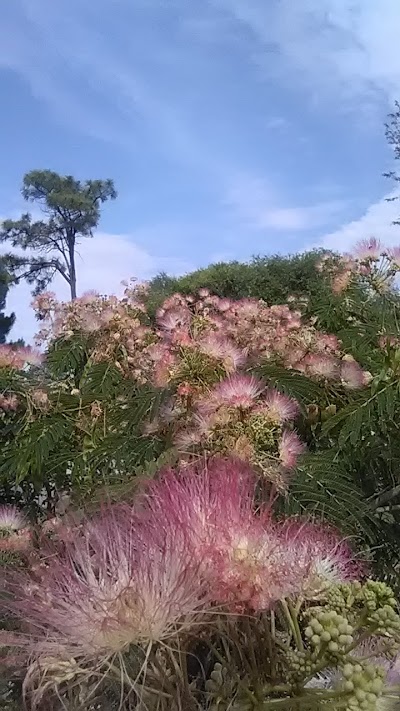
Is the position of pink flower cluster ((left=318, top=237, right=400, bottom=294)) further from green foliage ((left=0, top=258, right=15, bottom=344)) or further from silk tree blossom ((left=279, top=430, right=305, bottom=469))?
green foliage ((left=0, top=258, right=15, bottom=344))

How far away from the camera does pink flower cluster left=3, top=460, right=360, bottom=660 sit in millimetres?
607

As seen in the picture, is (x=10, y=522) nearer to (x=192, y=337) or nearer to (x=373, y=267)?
(x=192, y=337)

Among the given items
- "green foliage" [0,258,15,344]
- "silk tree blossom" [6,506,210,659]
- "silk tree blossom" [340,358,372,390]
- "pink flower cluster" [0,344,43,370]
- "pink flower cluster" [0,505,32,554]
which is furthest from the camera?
"green foliage" [0,258,15,344]

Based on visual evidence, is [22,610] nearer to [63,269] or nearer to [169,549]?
[169,549]

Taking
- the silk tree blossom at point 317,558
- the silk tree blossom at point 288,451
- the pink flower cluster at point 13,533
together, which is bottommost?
the silk tree blossom at point 317,558

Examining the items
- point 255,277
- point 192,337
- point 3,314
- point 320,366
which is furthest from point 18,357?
point 3,314

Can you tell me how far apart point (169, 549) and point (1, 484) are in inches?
48.7

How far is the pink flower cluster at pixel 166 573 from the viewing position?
607 millimetres

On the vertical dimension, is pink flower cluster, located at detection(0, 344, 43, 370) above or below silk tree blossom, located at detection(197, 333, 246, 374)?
above

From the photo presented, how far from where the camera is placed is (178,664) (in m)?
0.63

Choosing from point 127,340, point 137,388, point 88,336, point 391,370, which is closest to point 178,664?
point 391,370

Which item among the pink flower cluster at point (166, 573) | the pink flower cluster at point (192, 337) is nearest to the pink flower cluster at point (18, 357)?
the pink flower cluster at point (192, 337)

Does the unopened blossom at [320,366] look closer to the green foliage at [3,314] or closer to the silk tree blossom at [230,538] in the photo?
the silk tree blossom at [230,538]

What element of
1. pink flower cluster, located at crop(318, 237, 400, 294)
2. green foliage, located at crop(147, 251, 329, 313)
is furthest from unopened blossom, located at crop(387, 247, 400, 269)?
green foliage, located at crop(147, 251, 329, 313)
